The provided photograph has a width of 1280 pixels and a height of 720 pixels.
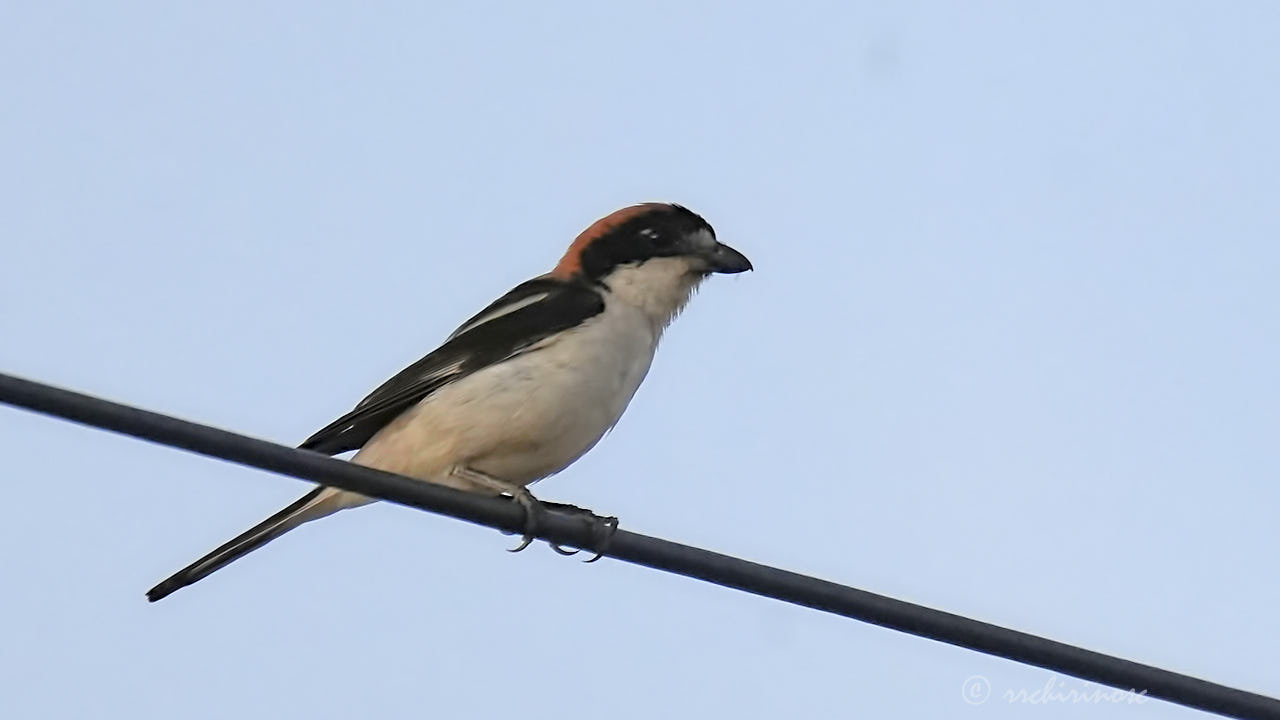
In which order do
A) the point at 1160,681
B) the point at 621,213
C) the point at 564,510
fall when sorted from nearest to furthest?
the point at 1160,681 < the point at 564,510 < the point at 621,213

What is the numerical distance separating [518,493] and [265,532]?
1080 mm

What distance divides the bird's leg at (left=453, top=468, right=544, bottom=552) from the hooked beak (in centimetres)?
148

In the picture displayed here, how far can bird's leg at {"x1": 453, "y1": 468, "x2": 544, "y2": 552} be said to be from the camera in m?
5.30

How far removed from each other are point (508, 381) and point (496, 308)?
749 millimetres

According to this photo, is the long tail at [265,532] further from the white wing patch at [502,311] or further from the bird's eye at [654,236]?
the bird's eye at [654,236]

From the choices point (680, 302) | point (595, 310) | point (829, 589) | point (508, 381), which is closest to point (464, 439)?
point (508, 381)

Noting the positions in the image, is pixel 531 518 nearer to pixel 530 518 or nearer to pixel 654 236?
pixel 530 518

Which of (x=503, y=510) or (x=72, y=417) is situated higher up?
(x=72, y=417)

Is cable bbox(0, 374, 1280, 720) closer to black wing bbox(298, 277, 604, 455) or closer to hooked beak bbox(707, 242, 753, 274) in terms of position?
black wing bbox(298, 277, 604, 455)

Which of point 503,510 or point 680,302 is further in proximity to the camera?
point 680,302

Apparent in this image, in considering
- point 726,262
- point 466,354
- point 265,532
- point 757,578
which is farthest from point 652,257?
point 757,578

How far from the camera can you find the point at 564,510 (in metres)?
6.09

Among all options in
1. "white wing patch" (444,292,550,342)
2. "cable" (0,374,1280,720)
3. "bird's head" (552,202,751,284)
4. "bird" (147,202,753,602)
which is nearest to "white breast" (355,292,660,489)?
"bird" (147,202,753,602)

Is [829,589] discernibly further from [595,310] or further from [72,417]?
[595,310]
